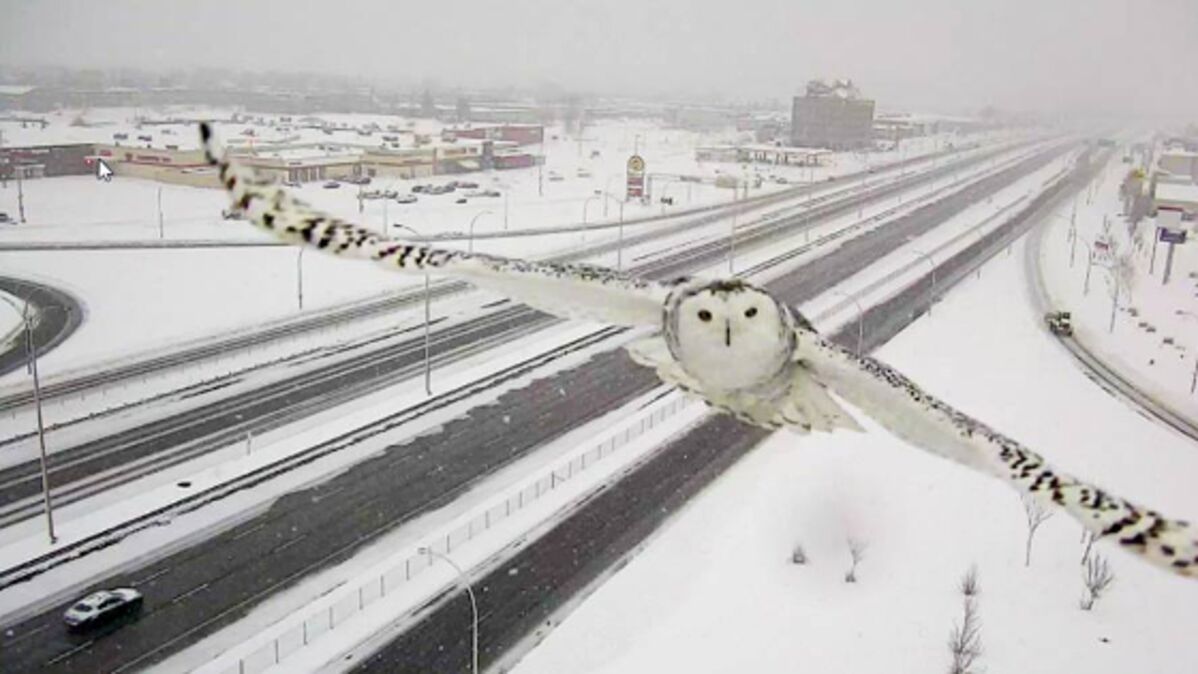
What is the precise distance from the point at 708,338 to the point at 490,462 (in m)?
26.4

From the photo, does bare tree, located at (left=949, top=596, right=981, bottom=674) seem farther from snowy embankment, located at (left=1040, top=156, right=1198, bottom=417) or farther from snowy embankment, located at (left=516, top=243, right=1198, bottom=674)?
snowy embankment, located at (left=1040, top=156, right=1198, bottom=417)

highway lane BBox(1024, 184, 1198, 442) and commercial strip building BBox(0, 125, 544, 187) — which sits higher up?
commercial strip building BBox(0, 125, 544, 187)

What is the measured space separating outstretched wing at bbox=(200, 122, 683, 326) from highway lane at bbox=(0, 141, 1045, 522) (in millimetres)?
23773

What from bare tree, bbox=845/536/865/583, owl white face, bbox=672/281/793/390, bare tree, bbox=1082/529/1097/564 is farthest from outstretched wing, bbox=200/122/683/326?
bare tree, bbox=1082/529/1097/564

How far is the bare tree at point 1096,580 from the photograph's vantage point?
78.6ft

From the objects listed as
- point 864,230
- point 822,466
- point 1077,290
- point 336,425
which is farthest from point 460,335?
point 864,230

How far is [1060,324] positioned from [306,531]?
131 ft

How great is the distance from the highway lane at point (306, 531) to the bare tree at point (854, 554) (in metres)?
5.53

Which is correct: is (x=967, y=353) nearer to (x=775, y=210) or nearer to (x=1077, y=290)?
(x=1077, y=290)

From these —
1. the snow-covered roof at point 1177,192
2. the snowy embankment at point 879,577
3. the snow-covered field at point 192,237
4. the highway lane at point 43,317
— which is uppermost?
the snow-covered roof at point 1177,192

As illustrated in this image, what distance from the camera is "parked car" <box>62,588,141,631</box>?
21750 millimetres

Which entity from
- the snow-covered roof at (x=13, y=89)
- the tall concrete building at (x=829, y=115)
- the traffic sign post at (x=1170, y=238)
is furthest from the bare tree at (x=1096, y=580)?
the snow-covered roof at (x=13, y=89)

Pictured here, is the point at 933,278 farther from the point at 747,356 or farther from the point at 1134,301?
the point at 747,356

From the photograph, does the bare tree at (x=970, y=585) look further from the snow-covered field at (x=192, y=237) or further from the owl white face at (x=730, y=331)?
the snow-covered field at (x=192, y=237)
